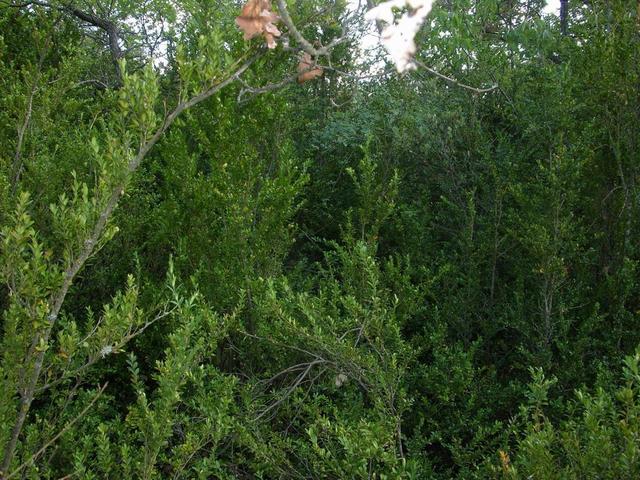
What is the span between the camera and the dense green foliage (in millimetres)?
1952

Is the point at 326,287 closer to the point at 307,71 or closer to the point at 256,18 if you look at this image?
the point at 307,71

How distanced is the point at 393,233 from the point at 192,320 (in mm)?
2091

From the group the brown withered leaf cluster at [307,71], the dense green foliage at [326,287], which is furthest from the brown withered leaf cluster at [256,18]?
the brown withered leaf cluster at [307,71]

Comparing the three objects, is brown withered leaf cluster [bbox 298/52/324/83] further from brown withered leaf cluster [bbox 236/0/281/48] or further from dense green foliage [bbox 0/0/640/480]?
brown withered leaf cluster [bbox 236/0/281/48]

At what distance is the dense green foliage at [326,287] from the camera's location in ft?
6.40

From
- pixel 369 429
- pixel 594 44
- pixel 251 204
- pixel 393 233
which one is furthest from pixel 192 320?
pixel 594 44

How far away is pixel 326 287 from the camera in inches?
113

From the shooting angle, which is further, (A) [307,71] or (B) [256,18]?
(A) [307,71]

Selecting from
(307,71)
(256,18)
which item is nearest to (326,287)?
(307,71)

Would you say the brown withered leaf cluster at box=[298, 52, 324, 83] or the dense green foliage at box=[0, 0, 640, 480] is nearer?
the dense green foliage at box=[0, 0, 640, 480]

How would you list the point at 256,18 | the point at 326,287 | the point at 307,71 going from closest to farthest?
the point at 256,18
the point at 307,71
the point at 326,287

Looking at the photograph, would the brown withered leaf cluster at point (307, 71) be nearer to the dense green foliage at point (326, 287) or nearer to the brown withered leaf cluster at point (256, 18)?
the dense green foliage at point (326, 287)

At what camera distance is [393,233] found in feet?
12.9

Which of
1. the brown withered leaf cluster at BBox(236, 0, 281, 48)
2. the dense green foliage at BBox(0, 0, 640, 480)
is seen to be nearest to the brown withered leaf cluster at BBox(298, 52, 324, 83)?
the dense green foliage at BBox(0, 0, 640, 480)
